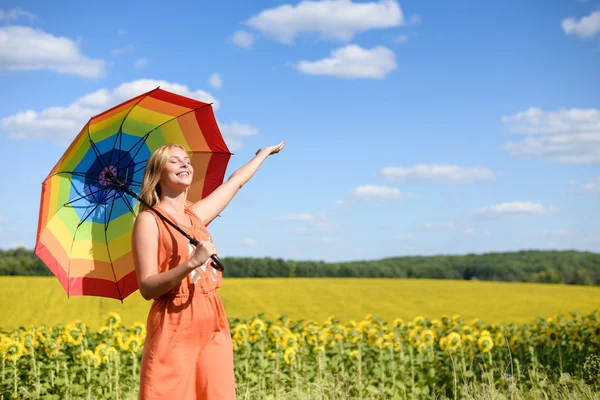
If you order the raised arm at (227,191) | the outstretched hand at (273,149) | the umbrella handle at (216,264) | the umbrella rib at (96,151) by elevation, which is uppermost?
the outstretched hand at (273,149)

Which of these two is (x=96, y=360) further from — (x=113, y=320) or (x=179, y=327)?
(x=179, y=327)

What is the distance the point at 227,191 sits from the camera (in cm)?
411

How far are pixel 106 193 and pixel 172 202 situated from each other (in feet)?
2.73

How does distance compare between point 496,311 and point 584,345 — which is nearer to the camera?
point 584,345

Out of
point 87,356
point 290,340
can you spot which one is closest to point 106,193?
point 87,356

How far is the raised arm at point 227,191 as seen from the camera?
3.96 metres

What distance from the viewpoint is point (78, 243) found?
172 inches

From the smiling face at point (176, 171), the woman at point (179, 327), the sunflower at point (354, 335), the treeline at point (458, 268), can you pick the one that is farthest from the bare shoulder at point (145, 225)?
the treeline at point (458, 268)

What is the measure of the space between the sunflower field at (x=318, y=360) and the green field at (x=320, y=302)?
584 cm

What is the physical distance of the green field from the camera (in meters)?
14.4

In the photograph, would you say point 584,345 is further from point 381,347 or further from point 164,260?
point 164,260

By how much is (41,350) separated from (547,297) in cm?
1631

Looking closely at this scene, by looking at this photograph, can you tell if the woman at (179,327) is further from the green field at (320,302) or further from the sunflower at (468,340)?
the green field at (320,302)

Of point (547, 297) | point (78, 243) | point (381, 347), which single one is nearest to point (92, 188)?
point (78, 243)
